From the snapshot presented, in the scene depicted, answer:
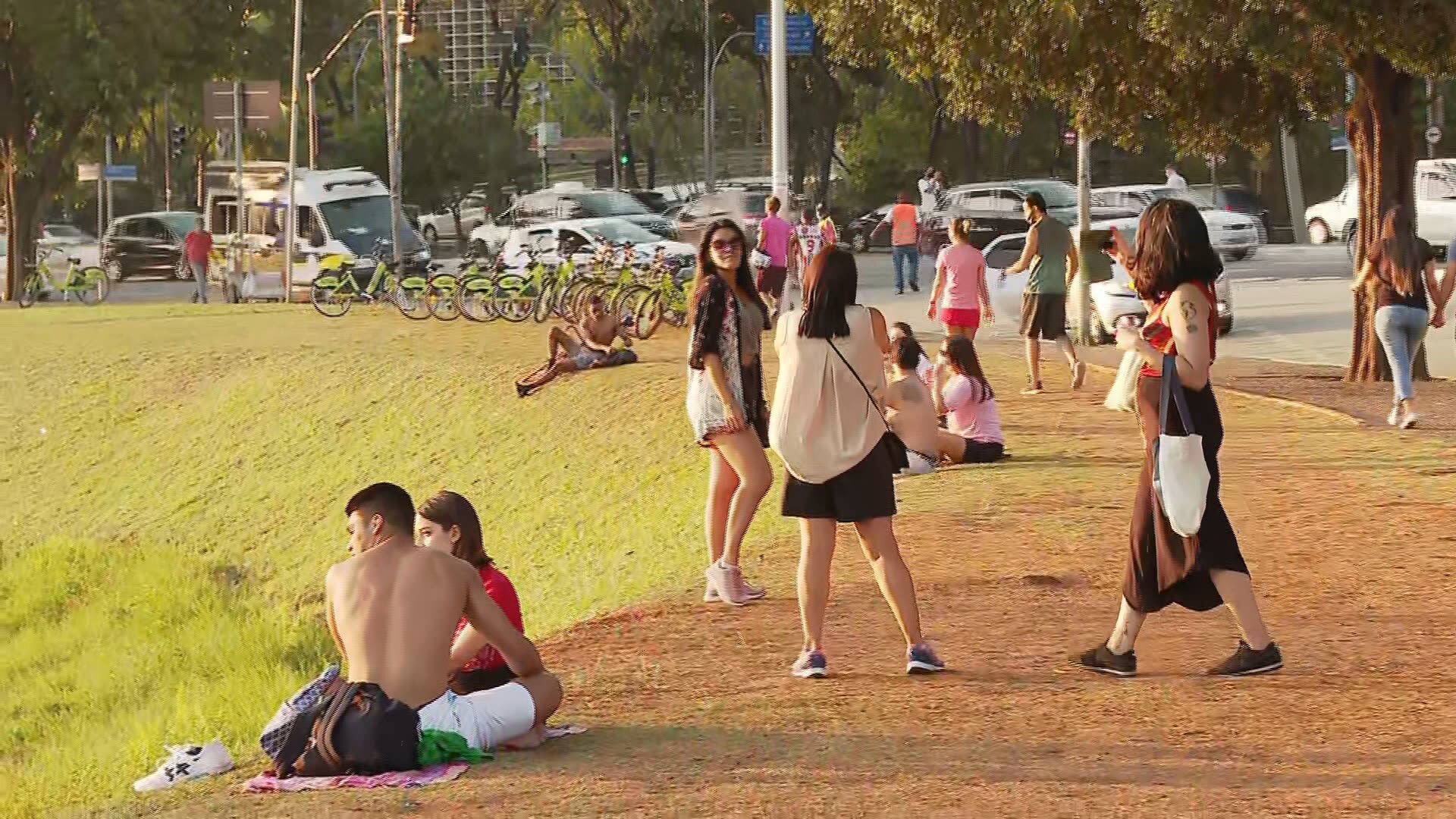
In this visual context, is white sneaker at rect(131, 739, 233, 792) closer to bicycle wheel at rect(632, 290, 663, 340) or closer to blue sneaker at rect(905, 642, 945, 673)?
blue sneaker at rect(905, 642, 945, 673)

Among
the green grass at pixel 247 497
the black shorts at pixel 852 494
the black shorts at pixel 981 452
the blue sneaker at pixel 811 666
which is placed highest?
the black shorts at pixel 852 494

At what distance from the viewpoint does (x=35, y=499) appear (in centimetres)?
2241

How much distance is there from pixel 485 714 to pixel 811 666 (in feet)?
5.00

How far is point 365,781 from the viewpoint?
273 inches

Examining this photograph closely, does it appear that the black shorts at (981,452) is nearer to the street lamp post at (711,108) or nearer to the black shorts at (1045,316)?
the black shorts at (1045,316)


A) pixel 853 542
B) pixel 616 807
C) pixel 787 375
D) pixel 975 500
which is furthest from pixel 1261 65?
pixel 616 807

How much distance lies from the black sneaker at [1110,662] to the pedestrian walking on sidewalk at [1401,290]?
24.0 ft

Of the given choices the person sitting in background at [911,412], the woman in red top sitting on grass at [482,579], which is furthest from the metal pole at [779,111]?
the woman in red top sitting on grass at [482,579]

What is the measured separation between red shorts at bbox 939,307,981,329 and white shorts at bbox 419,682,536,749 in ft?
35.1

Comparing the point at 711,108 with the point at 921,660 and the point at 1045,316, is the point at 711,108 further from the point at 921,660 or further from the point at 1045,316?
the point at 921,660

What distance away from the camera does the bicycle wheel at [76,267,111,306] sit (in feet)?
121

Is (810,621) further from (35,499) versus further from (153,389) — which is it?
(153,389)

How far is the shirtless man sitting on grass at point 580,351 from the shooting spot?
20969 mm

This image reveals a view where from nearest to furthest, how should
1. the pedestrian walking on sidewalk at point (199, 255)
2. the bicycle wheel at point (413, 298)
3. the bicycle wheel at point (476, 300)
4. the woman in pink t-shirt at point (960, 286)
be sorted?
the woman in pink t-shirt at point (960, 286)
the bicycle wheel at point (476, 300)
the bicycle wheel at point (413, 298)
the pedestrian walking on sidewalk at point (199, 255)
